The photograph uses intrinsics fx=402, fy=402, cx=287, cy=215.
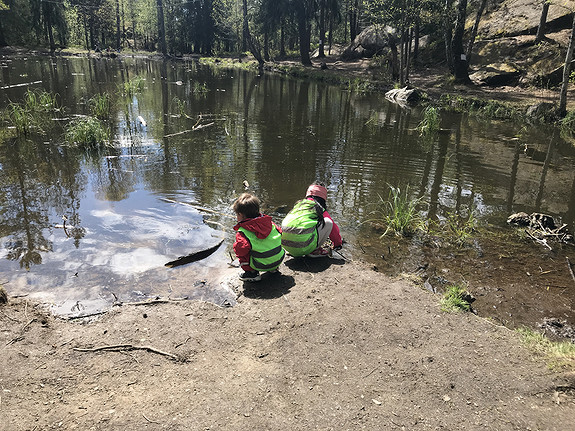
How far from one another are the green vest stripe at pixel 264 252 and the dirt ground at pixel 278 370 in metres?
0.59

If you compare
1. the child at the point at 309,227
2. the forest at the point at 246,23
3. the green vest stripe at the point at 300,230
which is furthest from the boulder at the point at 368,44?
the green vest stripe at the point at 300,230

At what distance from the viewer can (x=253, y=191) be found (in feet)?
26.9

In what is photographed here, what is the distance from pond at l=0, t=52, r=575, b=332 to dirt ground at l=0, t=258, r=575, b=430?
72cm

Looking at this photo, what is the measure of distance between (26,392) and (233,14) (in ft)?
245

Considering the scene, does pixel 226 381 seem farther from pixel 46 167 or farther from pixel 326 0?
pixel 326 0

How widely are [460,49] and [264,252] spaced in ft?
75.9

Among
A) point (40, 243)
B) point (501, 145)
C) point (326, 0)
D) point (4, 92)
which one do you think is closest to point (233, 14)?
point (326, 0)

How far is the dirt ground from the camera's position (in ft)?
9.04

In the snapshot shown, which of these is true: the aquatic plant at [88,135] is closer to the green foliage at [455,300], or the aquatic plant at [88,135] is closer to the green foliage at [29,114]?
the green foliage at [29,114]

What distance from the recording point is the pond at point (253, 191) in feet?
16.4

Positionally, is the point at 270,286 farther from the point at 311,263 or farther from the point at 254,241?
the point at 311,263

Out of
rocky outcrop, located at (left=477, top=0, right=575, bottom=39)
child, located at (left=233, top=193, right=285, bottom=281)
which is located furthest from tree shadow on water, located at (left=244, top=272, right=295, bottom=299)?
rocky outcrop, located at (left=477, top=0, right=575, bottom=39)

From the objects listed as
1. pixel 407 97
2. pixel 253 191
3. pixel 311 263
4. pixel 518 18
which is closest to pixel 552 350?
pixel 311 263

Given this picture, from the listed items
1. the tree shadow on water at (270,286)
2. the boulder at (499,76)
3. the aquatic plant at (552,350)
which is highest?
the boulder at (499,76)
